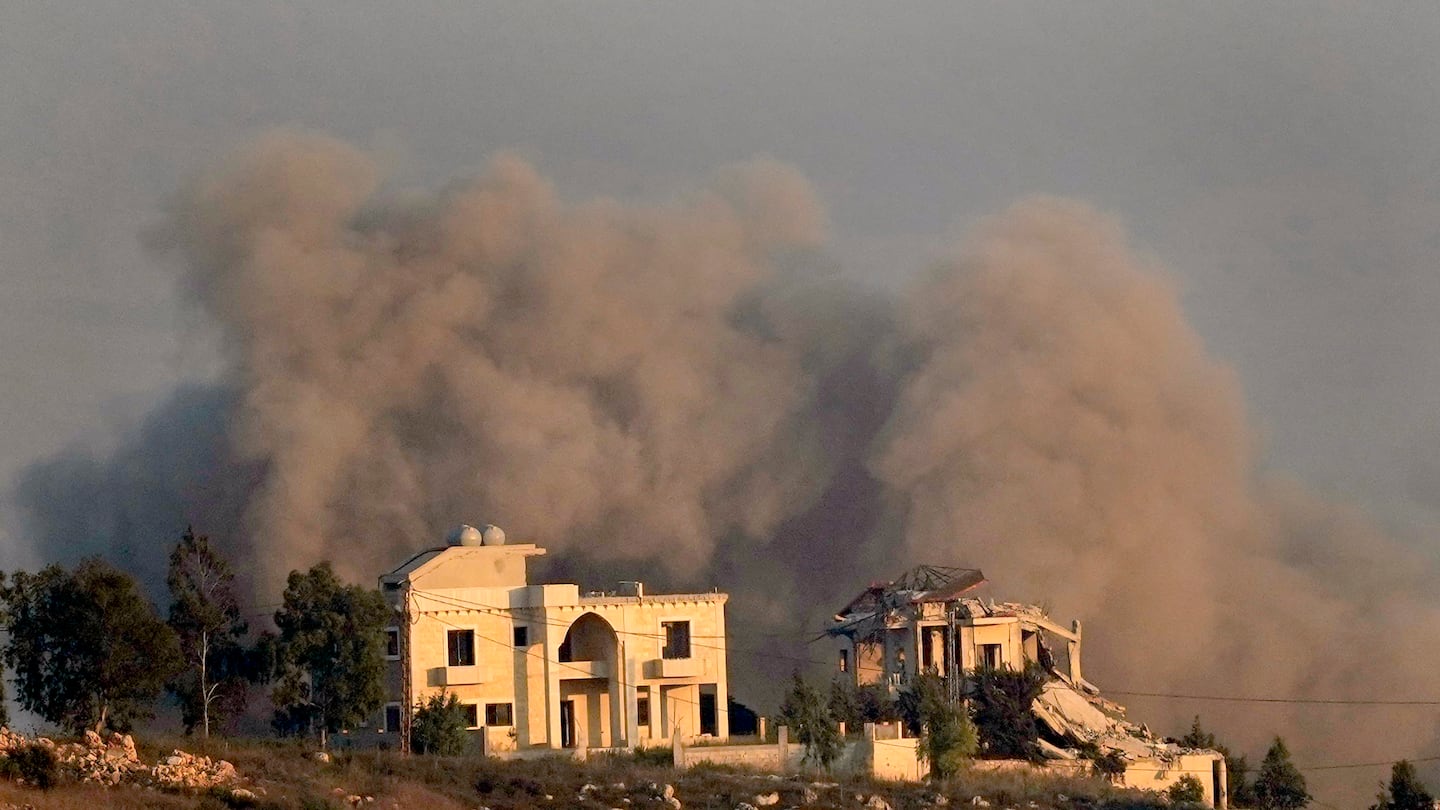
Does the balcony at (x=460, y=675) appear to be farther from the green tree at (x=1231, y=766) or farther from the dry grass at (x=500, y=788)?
the green tree at (x=1231, y=766)

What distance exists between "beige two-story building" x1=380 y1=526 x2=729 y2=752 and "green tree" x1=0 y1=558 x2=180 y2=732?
6.57m

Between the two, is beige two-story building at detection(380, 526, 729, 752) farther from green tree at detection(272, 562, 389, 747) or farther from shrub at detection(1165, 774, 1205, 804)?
shrub at detection(1165, 774, 1205, 804)

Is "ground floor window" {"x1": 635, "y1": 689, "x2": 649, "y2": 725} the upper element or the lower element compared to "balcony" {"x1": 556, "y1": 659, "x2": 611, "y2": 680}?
lower

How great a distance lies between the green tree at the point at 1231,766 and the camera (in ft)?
167

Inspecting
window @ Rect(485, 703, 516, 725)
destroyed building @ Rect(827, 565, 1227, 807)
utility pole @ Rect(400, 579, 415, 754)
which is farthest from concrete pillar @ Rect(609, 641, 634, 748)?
destroyed building @ Rect(827, 565, 1227, 807)

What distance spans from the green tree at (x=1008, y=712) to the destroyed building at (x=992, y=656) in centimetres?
36

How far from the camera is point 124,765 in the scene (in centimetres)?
3119

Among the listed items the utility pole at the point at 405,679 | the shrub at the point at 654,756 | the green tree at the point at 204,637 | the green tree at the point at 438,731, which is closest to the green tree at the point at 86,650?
the green tree at the point at 204,637

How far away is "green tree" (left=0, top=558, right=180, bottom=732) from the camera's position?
1448 inches

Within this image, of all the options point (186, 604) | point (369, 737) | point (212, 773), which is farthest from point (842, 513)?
point (212, 773)

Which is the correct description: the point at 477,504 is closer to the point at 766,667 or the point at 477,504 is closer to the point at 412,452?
the point at 412,452

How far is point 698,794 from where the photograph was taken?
35.7 meters

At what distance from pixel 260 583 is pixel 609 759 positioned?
14.9m

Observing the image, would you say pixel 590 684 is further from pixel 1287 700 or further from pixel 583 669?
pixel 1287 700
